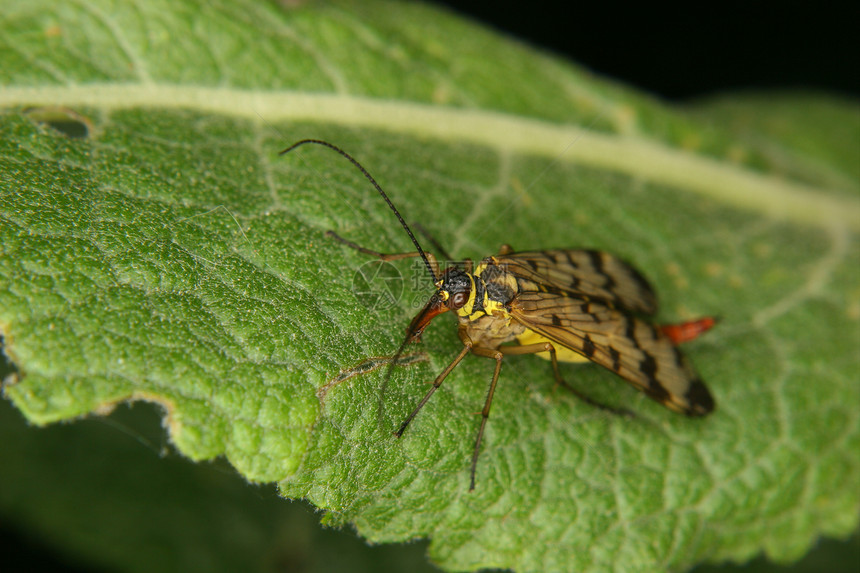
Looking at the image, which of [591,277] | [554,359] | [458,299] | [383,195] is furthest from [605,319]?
[383,195]

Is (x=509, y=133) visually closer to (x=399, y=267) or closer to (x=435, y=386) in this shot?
(x=399, y=267)

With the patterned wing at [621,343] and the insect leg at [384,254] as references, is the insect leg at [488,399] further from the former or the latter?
the insect leg at [384,254]

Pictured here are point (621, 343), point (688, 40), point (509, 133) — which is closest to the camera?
point (621, 343)

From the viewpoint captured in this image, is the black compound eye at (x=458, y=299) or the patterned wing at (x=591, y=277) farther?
the patterned wing at (x=591, y=277)

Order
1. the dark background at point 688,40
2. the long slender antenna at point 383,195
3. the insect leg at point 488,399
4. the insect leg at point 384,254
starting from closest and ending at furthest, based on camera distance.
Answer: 1. the insect leg at point 488,399
2. the insect leg at point 384,254
3. the long slender antenna at point 383,195
4. the dark background at point 688,40

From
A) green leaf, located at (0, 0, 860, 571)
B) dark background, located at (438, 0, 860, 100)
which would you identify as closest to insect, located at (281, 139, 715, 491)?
green leaf, located at (0, 0, 860, 571)

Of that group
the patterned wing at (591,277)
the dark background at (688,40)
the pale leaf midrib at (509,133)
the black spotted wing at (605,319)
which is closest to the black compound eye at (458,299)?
the black spotted wing at (605,319)
